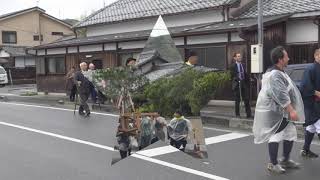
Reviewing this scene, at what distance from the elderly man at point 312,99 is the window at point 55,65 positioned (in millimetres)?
19045

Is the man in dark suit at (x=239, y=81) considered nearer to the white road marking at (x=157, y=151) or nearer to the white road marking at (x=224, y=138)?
the white road marking at (x=224, y=138)

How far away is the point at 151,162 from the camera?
8.05 meters

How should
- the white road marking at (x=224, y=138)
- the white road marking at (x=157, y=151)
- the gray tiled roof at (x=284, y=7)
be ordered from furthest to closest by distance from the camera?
the gray tiled roof at (x=284, y=7) → the white road marking at (x=224, y=138) → the white road marking at (x=157, y=151)

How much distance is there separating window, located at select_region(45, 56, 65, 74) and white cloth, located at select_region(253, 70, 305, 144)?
64.6 ft

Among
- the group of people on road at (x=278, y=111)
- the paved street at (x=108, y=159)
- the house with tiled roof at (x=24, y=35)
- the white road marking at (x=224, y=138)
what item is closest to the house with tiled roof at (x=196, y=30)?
the white road marking at (x=224, y=138)

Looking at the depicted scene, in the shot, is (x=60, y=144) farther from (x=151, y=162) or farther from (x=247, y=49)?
(x=247, y=49)

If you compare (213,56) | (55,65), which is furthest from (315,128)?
(55,65)

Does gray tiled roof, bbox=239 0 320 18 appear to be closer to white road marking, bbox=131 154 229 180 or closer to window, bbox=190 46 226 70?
window, bbox=190 46 226 70

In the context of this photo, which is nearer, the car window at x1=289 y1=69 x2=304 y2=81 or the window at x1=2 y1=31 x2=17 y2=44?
the car window at x1=289 y1=69 x2=304 y2=81

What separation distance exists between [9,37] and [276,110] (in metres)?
43.3

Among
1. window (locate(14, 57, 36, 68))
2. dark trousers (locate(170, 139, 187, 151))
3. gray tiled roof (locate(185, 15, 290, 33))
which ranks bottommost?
dark trousers (locate(170, 139, 187, 151))

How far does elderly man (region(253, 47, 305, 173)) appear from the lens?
685 cm

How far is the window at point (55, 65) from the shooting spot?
25.7 metres

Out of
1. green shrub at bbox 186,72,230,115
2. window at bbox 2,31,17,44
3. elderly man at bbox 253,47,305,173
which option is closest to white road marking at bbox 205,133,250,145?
elderly man at bbox 253,47,305,173
